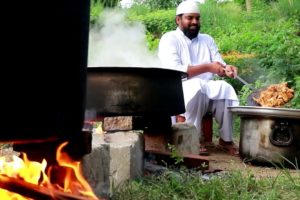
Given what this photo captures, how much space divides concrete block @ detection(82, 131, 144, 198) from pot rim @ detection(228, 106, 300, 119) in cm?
101

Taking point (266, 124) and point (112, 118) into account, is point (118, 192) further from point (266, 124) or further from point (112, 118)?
point (266, 124)

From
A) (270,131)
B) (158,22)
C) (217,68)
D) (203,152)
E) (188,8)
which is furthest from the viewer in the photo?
(158,22)

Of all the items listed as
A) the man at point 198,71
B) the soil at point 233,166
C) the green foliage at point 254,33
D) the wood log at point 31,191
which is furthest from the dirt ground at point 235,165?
the wood log at point 31,191

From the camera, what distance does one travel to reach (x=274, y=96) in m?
4.06

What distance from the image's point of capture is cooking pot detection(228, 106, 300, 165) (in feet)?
12.4

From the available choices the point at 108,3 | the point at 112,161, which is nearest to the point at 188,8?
the point at 112,161

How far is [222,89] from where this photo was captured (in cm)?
482

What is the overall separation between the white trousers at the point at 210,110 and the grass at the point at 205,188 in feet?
5.90

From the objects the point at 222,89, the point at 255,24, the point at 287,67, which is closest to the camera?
the point at 222,89

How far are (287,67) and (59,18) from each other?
233 inches

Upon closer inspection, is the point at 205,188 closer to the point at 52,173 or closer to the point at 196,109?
the point at 52,173

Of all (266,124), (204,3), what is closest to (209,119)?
→ (266,124)

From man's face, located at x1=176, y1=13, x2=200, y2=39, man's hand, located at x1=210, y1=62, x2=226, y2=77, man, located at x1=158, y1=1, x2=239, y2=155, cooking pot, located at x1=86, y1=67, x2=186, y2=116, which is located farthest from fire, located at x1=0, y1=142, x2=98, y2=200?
man's face, located at x1=176, y1=13, x2=200, y2=39

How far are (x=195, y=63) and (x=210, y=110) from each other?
1.54 feet
